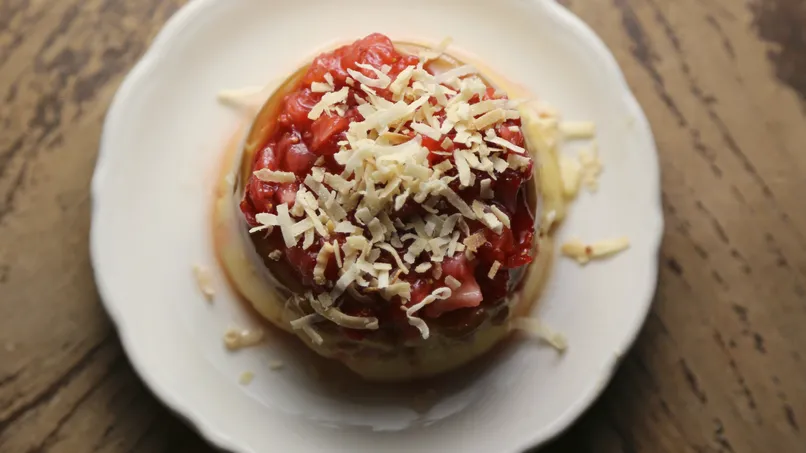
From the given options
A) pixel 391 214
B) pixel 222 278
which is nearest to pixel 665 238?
pixel 391 214

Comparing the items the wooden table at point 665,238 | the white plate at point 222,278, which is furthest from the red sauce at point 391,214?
the wooden table at point 665,238

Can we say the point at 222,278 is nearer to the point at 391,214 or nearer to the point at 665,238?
the point at 391,214

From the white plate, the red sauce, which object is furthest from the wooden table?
the red sauce

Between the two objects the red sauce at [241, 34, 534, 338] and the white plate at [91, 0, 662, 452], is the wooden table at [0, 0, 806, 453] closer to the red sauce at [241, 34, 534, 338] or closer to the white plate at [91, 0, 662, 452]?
the white plate at [91, 0, 662, 452]

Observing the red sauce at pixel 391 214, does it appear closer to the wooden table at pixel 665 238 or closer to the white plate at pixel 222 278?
the white plate at pixel 222 278

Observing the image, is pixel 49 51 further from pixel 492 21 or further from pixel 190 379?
pixel 492 21

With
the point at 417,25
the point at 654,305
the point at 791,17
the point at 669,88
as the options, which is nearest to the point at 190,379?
the point at 417,25

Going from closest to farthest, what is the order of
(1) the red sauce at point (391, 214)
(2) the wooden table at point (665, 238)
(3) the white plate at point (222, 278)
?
(1) the red sauce at point (391, 214) < (3) the white plate at point (222, 278) < (2) the wooden table at point (665, 238)
